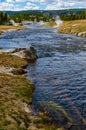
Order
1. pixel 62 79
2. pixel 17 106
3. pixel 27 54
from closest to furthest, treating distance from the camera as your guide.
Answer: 1. pixel 17 106
2. pixel 62 79
3. pixel 27 54

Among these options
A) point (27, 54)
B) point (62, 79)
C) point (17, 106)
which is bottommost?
point (27, 54)

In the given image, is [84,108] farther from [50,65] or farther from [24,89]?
[50,65]

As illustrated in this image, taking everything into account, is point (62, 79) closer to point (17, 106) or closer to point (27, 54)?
point (17, 106)

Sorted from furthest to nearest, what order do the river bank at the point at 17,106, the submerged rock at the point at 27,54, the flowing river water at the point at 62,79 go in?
the submerged rock at the point at 27,54 → the flowing river water at the point at 62,79 → the river bank at the point at 17,106

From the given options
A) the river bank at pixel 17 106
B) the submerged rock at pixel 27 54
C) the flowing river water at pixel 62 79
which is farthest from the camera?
the submerged rock at pixel 27 54

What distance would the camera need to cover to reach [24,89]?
96.6ft

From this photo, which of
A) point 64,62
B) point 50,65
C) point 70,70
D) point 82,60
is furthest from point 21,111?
point 82,60

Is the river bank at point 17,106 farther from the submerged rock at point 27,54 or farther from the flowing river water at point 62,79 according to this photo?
the submerged rock at point 27,54

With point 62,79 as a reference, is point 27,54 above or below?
below

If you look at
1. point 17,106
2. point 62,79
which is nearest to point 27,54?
point 62,79

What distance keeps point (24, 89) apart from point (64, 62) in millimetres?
19667

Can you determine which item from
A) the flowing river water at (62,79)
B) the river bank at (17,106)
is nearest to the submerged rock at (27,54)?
the flowing river water at (62,79)

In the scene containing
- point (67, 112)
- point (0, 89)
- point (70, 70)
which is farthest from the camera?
point (70, 70)

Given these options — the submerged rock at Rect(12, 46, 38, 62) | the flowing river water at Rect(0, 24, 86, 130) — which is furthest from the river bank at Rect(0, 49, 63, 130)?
the submerged rock at Rect(12, 46, 38, 62)
